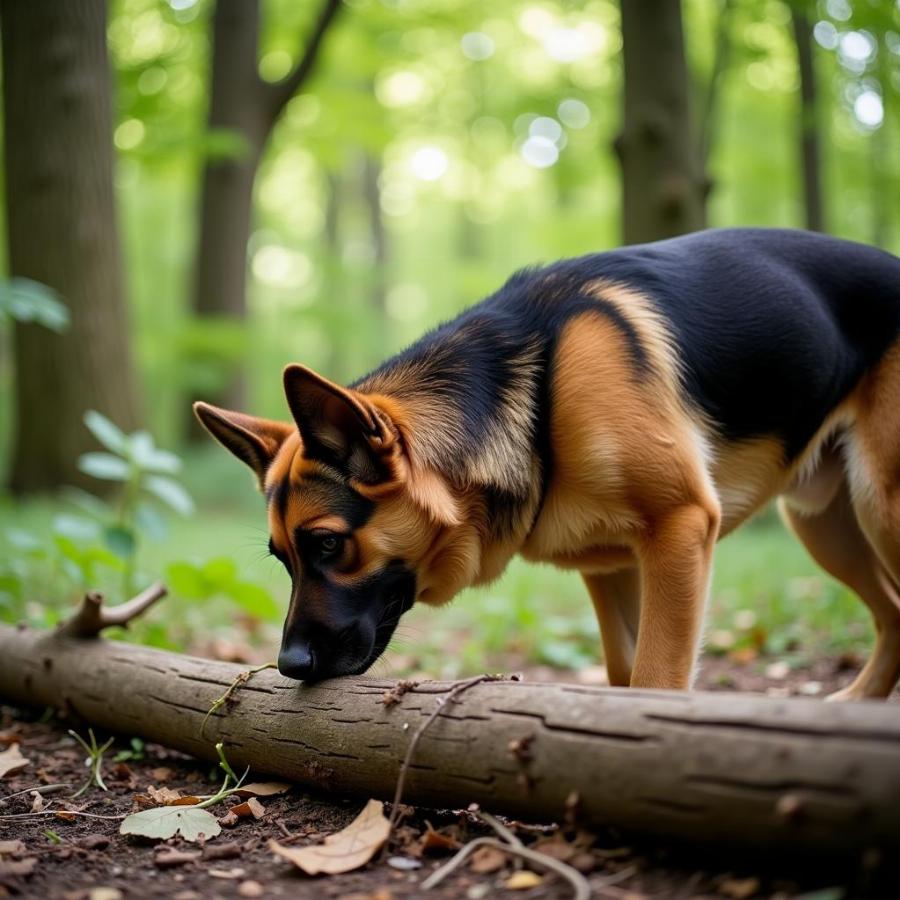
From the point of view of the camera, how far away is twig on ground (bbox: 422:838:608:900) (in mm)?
2064

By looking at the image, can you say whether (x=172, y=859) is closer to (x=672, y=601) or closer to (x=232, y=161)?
(x=672, y=601)

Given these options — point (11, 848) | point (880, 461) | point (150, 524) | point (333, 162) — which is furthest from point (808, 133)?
point (11, 848)

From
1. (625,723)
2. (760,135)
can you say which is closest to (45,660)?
(625,723)

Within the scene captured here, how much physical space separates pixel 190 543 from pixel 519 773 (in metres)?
6.67

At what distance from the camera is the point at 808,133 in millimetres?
11086

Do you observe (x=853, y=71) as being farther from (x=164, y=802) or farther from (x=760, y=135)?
(x=164, y=802)

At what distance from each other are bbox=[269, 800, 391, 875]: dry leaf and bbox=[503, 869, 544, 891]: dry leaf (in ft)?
1.38

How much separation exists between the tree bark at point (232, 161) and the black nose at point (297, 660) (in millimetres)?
12337

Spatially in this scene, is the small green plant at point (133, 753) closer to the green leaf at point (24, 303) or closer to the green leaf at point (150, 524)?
the green leaf at point (150, 524)

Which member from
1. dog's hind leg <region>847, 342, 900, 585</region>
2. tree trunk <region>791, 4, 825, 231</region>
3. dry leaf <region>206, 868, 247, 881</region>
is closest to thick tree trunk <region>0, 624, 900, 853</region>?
dry leaf <region>206, 868, 247, 881</region>

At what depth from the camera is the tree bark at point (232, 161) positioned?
562 inches

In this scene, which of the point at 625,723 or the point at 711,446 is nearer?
the point at 625,723

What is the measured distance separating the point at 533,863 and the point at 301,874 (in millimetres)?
608

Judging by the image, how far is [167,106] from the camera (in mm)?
13336
